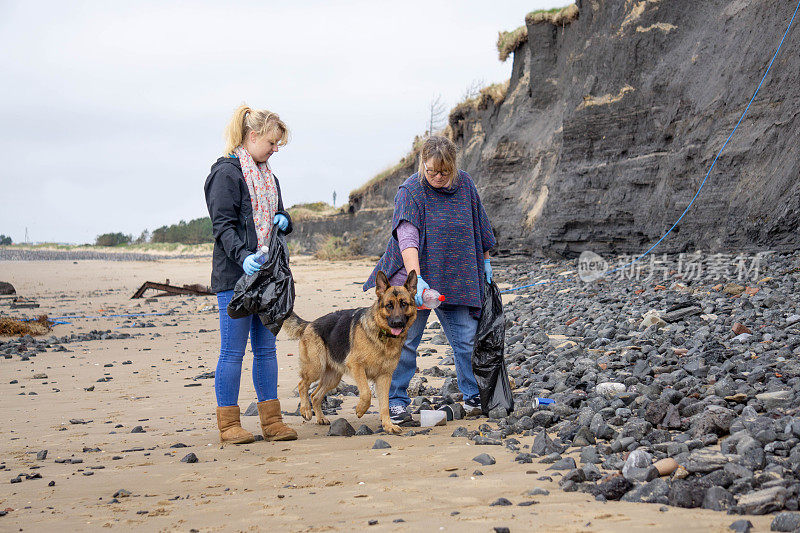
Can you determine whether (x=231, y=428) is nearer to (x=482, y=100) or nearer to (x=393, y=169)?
(x=482, y=100)

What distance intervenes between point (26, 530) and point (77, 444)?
1.88 m

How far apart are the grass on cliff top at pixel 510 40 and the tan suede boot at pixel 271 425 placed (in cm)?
2141

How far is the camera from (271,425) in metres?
4.75

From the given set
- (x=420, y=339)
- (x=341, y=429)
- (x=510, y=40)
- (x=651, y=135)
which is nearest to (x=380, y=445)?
(x=341, y=429)

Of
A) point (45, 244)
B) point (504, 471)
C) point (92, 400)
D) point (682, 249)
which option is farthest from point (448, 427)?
point (45, 244)

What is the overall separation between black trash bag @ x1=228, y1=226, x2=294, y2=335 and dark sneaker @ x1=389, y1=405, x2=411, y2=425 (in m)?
1.18

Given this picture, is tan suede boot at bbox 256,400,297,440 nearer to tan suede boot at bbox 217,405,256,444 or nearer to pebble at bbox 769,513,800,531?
tan suede boot at bbox 217,405,256,444

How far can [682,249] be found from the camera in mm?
14055

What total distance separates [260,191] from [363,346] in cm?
144

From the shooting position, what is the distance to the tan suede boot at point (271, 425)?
4.74 m

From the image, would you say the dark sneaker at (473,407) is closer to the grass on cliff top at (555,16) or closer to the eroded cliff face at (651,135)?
the eroded cliff face at (651,135)

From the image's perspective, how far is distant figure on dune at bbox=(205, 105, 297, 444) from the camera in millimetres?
4613

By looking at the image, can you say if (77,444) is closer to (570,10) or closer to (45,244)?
(570,10)

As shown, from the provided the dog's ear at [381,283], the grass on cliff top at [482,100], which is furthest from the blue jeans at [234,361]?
the grass on cliff top at [482,100]
